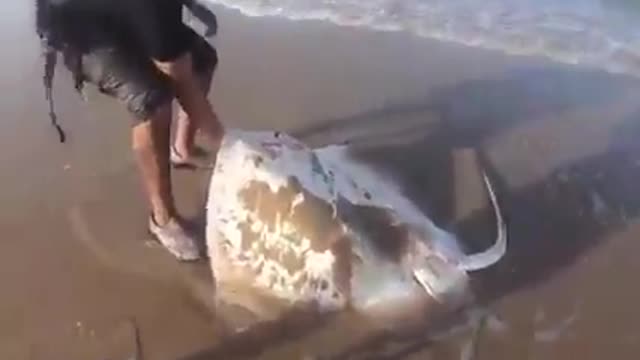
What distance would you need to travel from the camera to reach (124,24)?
337 cm

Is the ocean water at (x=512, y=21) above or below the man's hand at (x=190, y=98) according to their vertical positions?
below

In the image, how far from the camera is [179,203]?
3.96 m

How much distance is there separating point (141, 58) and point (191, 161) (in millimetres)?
739

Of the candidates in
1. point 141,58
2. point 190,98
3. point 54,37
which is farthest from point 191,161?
point 54,37

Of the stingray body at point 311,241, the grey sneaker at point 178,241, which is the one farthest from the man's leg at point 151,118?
the stingray body at point 311,241

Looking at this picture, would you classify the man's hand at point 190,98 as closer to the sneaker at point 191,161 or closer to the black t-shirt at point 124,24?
the black t-shirt at point 124,24

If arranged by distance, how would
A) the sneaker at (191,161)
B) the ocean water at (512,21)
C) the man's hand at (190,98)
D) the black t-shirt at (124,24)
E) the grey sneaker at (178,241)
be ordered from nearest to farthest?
the black t-shirt at (124,24), the man's hand at (190,98), the grey sneaker at (178,241), the sneaker at (191,161), the ocean water at (512,21)

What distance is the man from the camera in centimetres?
334

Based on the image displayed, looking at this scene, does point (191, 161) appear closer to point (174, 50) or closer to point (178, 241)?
point (178, 241)

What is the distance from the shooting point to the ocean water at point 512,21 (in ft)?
16.5

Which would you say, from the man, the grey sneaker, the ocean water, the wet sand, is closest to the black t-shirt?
the man

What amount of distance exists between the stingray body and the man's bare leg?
223mm

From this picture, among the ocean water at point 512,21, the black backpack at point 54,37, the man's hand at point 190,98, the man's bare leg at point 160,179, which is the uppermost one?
the black backpack at point 54,37

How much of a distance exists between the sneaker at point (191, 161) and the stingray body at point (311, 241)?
626mm
